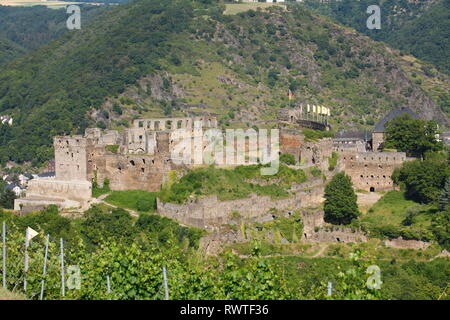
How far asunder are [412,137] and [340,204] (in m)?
10.4

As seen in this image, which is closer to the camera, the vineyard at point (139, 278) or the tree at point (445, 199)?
the vineyard at point (139, 278)

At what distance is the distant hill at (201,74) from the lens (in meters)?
106

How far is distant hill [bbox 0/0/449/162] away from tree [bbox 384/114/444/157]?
36760mm

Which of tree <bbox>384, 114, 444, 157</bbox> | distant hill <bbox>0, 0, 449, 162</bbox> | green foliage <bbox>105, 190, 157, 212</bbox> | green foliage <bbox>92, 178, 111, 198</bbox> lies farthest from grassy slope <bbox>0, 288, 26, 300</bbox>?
distant hill <bbox>0, 0, 449, 162</bbox>

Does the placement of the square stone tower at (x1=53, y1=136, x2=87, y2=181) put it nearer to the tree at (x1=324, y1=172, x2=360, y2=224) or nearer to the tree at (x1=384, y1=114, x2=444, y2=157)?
the tree at (x1=324, y1=172, x2=360, y2=224)

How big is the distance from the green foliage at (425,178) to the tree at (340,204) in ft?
13.7

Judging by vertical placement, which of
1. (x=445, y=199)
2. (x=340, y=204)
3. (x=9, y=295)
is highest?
(x=9, y=295)

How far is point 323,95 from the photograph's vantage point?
122688 millimetres

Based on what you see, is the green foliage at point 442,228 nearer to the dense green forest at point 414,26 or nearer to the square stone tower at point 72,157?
the square stone tower at point 72,157

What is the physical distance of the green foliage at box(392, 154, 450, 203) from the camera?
173ft

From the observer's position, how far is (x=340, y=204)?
51031mm

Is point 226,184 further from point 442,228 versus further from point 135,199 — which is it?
point 442,228

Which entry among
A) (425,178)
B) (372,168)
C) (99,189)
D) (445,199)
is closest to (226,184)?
(99,189)

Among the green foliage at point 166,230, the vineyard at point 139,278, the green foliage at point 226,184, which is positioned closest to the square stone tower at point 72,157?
the green foliage at point 226,184
